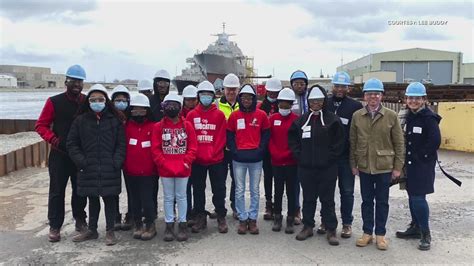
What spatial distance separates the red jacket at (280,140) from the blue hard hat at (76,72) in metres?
2.34

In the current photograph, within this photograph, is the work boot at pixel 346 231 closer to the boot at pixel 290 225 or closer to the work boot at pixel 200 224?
the boot at pixel 290 225

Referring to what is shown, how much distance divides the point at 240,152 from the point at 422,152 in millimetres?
2047

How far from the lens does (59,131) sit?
4.86 metres

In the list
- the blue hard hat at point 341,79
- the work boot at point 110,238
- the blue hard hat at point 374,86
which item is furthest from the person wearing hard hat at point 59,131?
the blue hard hat at point 374,86

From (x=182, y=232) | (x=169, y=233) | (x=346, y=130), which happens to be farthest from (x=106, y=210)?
(x=346, y=130)

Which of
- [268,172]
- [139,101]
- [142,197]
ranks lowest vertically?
[142,197]

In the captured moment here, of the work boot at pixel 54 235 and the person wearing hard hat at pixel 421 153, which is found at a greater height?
the person wearing hard hat at pixel 421 153

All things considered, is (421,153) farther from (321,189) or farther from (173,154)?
(173,154)

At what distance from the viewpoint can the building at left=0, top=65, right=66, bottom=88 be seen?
388 feet

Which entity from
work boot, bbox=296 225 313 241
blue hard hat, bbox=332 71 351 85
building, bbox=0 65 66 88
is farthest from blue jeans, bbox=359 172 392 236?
building, bbox=0 65 66 88

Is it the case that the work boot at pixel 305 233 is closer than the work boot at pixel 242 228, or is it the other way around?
the work boot at pixel 305 233

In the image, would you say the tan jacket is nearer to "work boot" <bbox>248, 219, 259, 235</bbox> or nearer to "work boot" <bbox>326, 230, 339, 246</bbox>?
"work boot" <bbox>326, 230, 339, 246</bbox>

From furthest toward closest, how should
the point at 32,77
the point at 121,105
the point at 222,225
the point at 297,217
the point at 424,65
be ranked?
the point at 32,77 < the point at 424,65 < the point at 297,217 < the point at 222,225 < the point at 121,105

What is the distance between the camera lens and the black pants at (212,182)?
5.18 meters
